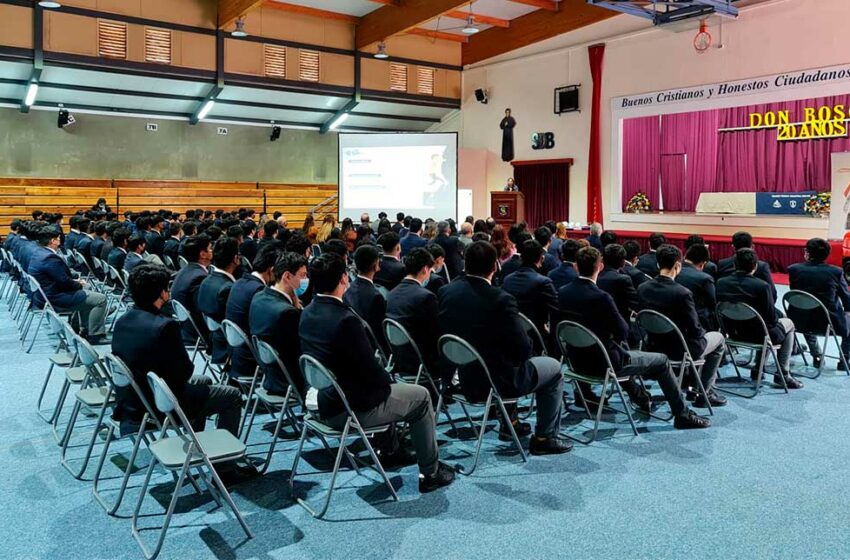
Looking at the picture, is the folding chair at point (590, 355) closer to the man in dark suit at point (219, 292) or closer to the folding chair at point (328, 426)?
the folding chair at point (328, 426)

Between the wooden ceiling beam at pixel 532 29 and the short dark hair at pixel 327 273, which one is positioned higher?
the wooden ceiling beam at pixel 532 29

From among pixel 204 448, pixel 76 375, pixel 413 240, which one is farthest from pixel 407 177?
pixel 204 448

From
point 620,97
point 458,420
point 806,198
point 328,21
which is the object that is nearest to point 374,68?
point 328,21

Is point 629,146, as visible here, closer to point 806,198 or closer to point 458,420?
point 806,198

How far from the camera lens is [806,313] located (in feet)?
18.8

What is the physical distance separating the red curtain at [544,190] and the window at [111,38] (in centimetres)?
919

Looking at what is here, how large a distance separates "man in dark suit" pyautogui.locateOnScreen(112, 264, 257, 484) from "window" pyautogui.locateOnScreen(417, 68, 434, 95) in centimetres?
1545

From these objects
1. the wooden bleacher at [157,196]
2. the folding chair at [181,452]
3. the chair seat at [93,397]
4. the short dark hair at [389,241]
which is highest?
the wooden bleacher at [157,196]

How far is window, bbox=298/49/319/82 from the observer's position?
639 inches

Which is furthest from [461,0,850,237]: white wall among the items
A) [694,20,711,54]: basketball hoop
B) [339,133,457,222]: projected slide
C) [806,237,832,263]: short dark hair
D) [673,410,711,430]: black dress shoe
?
[673,410,711,430]: black dress shoe

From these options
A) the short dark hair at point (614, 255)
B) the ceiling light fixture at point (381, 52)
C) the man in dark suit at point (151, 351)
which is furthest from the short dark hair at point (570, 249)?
the ceiling light fixture at point (381, 52)

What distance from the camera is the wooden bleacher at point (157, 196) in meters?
15.5

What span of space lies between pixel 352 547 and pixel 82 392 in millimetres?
1905

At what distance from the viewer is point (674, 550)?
2947 mm
